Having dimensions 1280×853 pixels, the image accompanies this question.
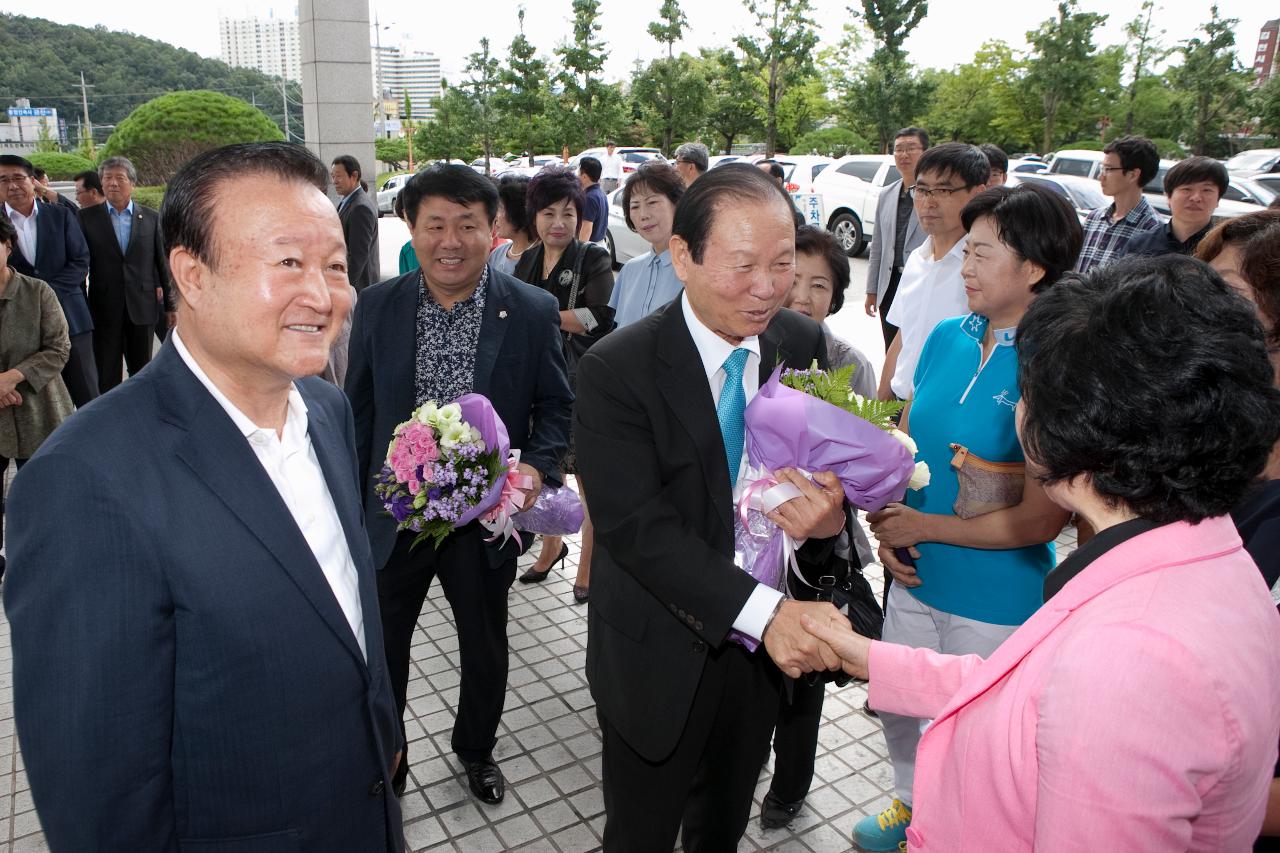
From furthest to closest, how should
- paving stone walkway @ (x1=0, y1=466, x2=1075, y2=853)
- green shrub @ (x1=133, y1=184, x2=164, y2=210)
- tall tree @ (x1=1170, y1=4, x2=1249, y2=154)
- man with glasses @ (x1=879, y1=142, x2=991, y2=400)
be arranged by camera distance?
tall tree @ (x1=1170, y1=4, x2=1249, y2=154)
green shrub @ (x1=133, y1=184, x2=164, y2=210)
man with glasses @ (x1=879, y1=142, x2=991, y2=400)
paving stone walkway @ (x1=0, y1=466, x2=1075, y2=853)

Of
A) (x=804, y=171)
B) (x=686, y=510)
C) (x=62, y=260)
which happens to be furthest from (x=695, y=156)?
(x=804, y=171)

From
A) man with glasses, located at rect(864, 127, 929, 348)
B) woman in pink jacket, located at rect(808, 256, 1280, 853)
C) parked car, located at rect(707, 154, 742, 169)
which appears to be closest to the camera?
woman in pink jacket, located at rect(808, 256, 1280, 853)

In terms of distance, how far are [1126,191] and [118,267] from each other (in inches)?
313

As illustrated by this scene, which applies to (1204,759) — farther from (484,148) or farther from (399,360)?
(484,148)

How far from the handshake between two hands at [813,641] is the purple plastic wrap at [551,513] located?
55.6 inches

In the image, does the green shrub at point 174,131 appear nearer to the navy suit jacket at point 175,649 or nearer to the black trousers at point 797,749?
the black trousers at point 797,749

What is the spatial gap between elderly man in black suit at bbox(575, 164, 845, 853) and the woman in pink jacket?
667mm

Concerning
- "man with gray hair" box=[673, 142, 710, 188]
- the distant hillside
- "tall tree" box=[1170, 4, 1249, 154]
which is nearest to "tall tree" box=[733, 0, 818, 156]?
"tall tree" box=[1170, 4, 1249, 154]

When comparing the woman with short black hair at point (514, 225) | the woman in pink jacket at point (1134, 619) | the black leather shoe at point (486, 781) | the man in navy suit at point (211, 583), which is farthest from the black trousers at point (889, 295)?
the man in navy suit at point (211, 583)

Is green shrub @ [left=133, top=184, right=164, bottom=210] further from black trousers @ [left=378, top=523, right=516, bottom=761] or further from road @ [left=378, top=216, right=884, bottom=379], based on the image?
black trousers @ [left=378, top=523, right=516, bottom=761]

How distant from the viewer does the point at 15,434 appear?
4633 millimetres

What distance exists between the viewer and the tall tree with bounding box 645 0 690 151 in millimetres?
30578

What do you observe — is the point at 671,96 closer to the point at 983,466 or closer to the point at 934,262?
the point at 934,262

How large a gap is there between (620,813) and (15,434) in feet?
13.7
